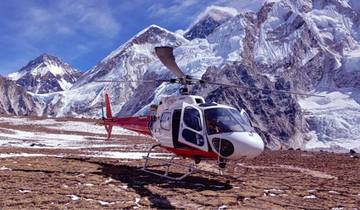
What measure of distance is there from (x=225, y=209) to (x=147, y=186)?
9.78ft

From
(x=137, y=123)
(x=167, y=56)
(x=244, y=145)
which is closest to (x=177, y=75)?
(x=167, y=56)

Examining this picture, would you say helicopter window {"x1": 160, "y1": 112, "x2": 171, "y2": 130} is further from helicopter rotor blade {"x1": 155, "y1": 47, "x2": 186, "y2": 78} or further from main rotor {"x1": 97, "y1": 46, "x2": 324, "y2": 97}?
helicopter rotor blade {"x1": 155, "y1": 47, "x2": 186, "y2": 78}

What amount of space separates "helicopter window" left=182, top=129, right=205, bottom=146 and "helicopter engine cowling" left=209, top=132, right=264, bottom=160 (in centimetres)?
44

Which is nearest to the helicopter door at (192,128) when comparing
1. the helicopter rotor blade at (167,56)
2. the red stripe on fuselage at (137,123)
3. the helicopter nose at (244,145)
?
the helicopter nose at (244,145)

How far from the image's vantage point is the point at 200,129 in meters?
14.4

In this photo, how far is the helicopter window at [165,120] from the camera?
51.1 ft

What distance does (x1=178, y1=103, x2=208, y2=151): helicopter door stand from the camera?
47.2ft

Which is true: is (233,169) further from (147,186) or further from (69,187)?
(69,187)

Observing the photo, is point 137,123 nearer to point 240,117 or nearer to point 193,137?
point 193,137

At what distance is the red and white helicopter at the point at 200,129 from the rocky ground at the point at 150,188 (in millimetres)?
873

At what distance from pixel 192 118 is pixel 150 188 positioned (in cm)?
298

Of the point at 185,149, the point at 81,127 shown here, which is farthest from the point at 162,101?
the point at 81,127

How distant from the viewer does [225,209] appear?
1048 cm

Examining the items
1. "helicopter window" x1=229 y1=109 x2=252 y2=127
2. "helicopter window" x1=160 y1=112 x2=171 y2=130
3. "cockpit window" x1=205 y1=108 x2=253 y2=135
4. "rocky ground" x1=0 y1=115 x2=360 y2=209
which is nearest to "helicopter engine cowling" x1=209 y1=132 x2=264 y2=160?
"cockpit window" x1=205 y1=108 x2=253 y2=135
